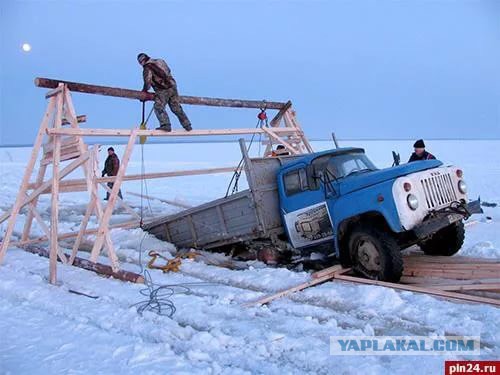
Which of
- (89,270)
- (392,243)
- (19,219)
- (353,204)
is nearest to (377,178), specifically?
(353,204)

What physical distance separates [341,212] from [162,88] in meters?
4.00

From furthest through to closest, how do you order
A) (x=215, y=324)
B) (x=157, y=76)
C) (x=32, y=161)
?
(x=157, y=76)
(x=32, y=161)
(x=215, y=324)

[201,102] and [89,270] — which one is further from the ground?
[201,102]

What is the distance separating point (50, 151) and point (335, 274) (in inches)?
209

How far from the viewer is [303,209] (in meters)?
7.58

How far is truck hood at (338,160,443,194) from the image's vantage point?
253 inches

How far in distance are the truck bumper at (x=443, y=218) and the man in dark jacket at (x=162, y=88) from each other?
4636mm

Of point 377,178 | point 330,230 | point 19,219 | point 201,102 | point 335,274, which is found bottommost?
point 335,274

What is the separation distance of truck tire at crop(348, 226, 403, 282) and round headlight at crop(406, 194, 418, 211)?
53 cm

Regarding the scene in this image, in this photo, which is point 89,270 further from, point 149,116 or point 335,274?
point 335,274

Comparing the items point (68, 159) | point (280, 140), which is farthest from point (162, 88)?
point (280, 140)

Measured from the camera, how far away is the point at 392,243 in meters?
6.10

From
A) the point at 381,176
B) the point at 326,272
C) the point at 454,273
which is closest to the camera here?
the point at 454,273

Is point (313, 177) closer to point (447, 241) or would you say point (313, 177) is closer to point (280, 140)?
point (447, 241)
